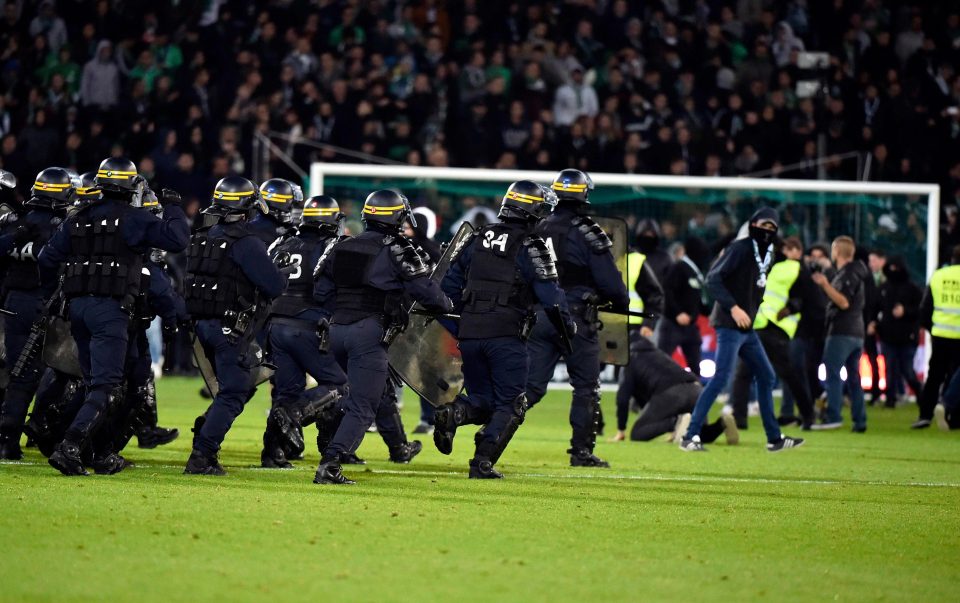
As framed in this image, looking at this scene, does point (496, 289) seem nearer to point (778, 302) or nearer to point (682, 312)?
point (778, 302)

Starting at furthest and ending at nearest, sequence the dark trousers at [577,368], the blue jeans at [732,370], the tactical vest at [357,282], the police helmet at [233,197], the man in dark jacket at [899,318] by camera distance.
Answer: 1. the man in dark jacket at [899,318]
2. the blue jeans at [732,370]
3. the dark trousers at [577,368]
4. the police helmet at [233,197]
5. the tactical vest at [357,282]

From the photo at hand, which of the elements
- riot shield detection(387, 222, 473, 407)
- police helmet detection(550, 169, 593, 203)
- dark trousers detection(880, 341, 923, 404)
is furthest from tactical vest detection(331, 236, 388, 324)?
dark trousers detection(880, 341, 923, 404)

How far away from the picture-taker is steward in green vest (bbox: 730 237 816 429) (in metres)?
15.5

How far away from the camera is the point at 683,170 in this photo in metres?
22.1

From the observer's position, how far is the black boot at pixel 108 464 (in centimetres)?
1038

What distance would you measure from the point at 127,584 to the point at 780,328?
1023cm

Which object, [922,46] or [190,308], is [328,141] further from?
[190,308]

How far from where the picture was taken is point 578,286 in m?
11.7

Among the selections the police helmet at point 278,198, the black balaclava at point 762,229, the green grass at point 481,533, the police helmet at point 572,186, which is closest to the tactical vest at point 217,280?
the police helmet at point 278,198

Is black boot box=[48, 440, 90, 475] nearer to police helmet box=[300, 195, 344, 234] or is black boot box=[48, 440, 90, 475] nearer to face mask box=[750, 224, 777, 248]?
police helmet box=[300, 195, 344, 234]

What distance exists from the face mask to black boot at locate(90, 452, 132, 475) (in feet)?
19.1

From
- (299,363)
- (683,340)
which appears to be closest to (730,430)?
(683,340)

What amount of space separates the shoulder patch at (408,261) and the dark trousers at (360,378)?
39cm

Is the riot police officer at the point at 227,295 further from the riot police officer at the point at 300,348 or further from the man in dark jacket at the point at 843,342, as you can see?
the man in dark jacket at the point at 843,342
